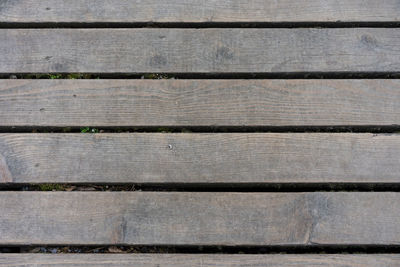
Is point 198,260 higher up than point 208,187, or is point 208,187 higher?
point 208,187

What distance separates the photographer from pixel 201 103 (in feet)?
4.24

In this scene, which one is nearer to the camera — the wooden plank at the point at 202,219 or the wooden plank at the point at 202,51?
the wooden plank at the point at 202,219

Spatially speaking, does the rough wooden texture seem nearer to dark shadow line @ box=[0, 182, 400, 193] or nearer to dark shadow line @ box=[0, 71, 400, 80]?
dark shadow line @ box=[0, 182, 400, 193]

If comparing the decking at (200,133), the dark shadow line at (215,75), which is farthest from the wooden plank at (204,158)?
the dark shadow line at (215,75)

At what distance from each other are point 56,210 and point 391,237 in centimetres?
135

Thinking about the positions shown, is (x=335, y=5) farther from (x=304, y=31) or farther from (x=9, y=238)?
(x=9, y=238)

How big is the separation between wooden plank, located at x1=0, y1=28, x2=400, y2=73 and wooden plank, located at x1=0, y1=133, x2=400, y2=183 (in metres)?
0.30

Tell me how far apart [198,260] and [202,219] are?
16 centimetres

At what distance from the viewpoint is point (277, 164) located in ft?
4.12

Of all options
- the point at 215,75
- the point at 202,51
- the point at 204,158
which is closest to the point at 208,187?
the point at 204,158

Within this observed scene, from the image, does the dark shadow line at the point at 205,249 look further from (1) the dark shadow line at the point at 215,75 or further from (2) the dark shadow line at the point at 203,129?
(1) the dark shadow line at the point at 215,75

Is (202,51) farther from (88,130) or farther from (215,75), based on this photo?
(88,130)

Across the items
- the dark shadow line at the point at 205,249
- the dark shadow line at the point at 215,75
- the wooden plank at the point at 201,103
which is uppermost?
the dark shadow line at the point at 215,75

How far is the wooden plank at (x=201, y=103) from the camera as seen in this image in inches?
50.7
